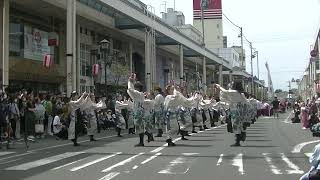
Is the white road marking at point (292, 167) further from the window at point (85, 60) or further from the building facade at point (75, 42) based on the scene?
the window at point (85, 60)

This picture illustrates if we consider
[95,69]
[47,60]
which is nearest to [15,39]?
[47,60]

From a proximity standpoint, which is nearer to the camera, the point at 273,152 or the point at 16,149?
the point at 273,152

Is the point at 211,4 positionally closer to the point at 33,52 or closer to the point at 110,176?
the point at 33,52

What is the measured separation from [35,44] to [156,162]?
2258 cm

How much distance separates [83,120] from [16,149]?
2.70m

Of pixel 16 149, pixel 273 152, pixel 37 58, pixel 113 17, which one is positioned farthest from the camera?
pixel 113 17

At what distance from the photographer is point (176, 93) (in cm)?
1995

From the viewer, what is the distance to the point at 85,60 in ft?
142

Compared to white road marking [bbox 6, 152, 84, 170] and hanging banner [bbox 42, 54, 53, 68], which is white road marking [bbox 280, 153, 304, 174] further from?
hanging banner [bbox 42, 54, 53, 68]

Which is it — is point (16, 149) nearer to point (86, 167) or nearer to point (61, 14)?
point (86, 167)

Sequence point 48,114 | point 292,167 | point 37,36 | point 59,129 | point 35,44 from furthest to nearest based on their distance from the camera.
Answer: point 37,36 < point 35,44 < point 48,114 < point 59,129 < point 292,167

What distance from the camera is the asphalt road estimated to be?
1146 cm

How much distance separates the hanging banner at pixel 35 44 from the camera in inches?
1313

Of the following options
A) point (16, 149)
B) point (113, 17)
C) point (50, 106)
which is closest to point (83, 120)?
point (16, 149)
